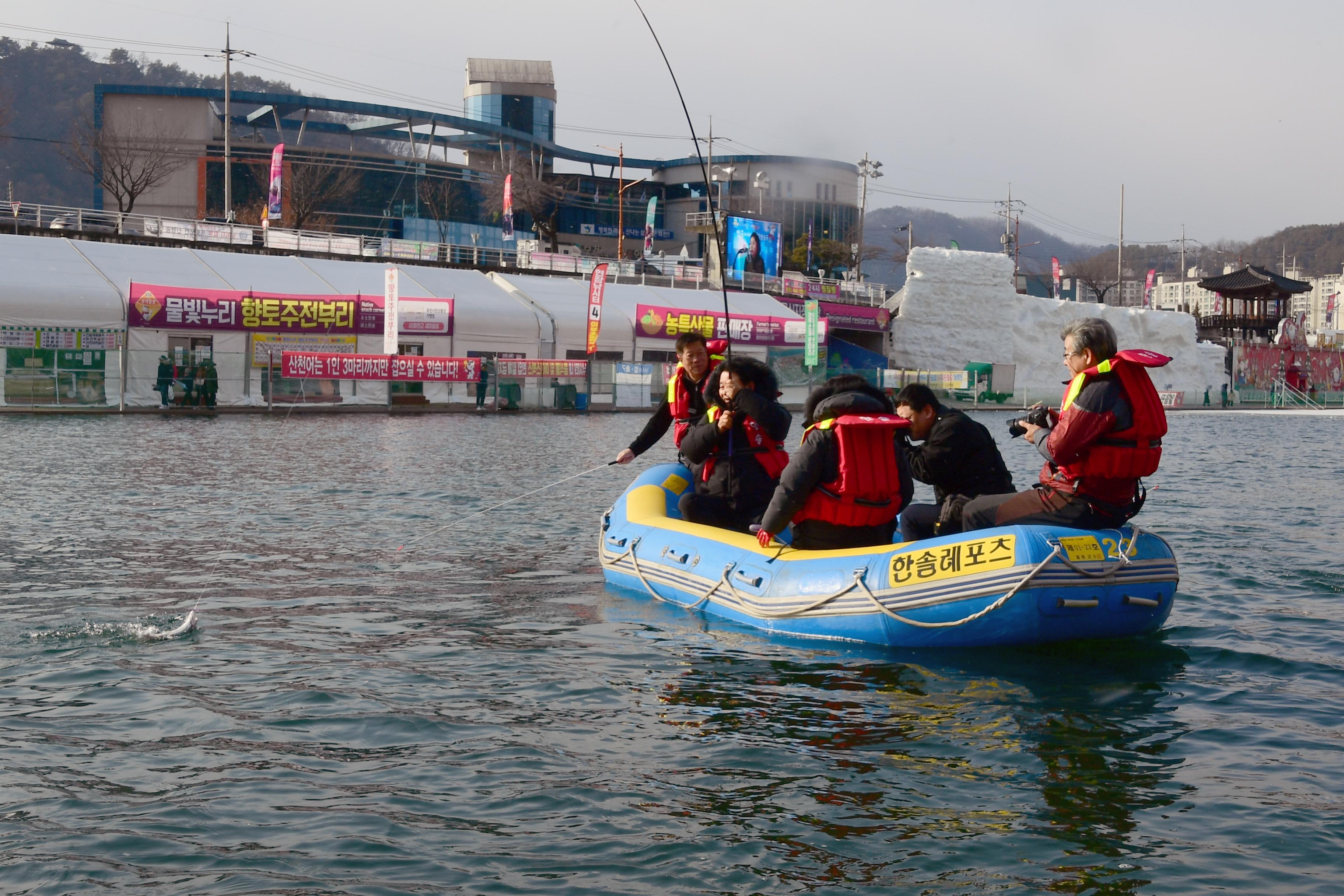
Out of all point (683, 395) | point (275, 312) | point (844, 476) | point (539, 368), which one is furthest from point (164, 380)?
point (844, 476)

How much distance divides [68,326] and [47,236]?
23.9 feet

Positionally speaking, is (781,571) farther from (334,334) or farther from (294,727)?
(334,334)

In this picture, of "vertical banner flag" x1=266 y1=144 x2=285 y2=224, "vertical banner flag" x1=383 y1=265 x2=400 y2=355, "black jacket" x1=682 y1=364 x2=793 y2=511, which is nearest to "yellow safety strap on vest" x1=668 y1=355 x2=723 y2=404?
"black jacket" x1=682 y1=364 x2=793 y2=511

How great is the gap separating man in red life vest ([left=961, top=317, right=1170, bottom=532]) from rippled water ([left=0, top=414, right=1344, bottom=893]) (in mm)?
831

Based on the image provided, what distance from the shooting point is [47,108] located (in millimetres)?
111562

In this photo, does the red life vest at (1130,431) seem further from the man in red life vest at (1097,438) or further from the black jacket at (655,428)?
the black jacket at (655,428)

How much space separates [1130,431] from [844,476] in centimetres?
162

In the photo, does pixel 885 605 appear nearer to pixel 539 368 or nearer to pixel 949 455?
pixel 949 455

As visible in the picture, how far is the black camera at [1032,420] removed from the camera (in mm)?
7082

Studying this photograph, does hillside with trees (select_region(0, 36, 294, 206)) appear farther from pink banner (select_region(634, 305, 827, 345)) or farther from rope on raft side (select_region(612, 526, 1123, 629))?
rope on raft side (select_region(612, 526, 1123, 629))

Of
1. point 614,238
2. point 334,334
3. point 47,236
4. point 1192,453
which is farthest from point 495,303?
point 614,238

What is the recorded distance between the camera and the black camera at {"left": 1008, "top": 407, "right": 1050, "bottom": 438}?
708cm

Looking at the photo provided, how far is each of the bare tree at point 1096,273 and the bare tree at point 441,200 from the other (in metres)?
48.0

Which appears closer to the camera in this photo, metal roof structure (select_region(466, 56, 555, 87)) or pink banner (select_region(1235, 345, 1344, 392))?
pink banner (select_region(1235, 345, 1344, 392))
